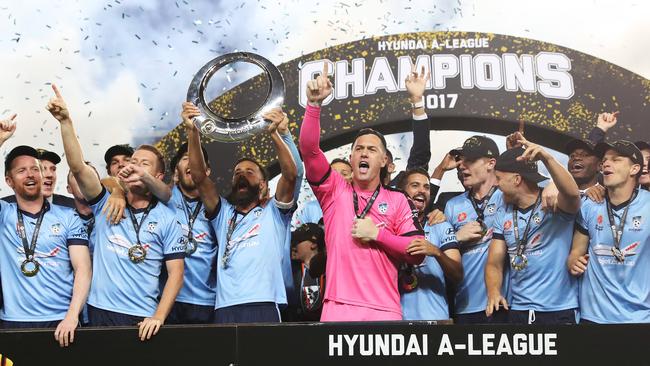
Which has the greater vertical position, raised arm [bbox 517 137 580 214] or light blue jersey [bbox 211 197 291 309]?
raised arm [bbox 517 137 580 214]

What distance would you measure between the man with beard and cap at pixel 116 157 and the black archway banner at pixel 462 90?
11.2 inches

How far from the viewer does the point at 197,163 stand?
15.5 feet

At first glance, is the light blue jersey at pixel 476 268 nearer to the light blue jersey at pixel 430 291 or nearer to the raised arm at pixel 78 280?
the light blue jersey at pixel 430 291

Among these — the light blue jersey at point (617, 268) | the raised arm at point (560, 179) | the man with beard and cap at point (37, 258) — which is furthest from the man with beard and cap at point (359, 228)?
the man with beard and cap at point (37, 258)

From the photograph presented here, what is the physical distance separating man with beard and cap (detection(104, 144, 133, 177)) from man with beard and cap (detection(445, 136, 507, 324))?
2.07 m

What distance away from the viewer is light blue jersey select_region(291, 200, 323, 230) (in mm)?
5293

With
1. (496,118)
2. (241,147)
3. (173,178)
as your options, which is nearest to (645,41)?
(496,118)

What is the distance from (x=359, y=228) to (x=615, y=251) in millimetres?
1582

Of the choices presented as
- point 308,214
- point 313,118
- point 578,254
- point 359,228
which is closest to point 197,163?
point 313,118

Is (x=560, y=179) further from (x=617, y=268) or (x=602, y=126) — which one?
(x=602, y=126)

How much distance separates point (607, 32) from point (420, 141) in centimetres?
144

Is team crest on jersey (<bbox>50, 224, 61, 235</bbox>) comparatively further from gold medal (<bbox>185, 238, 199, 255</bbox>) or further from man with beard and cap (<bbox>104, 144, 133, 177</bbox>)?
gold medal (<bbox>185, 238, 199, 255</bbox>)

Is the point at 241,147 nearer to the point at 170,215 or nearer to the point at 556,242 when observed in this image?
the point at 170,215

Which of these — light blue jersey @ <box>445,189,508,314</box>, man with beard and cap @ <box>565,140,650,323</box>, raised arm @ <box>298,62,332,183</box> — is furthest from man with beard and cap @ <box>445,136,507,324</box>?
raised arm @ <box>298,62,332,183</box>
